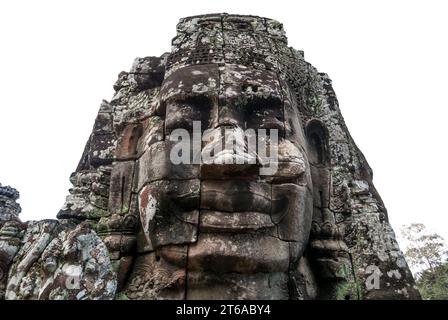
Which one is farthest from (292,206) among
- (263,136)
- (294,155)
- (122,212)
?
(122,212)

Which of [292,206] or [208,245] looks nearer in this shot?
[208,245]

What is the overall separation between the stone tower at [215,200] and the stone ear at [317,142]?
0.01 metres

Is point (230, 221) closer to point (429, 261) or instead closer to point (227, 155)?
point (227, 155)

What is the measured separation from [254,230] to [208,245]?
37 cm

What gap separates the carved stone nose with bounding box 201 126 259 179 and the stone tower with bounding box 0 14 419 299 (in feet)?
0.04

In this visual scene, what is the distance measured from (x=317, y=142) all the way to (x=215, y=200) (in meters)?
1.60

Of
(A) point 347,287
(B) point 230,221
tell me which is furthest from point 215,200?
(A) point 347,287

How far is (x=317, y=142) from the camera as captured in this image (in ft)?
13.5

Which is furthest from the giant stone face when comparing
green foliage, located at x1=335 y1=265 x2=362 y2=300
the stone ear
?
green foliage, located at x1=335 y1=265 x2=362 y2=300

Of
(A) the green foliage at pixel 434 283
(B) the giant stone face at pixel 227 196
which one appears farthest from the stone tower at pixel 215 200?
(A) the green foliage at pixel 434 283

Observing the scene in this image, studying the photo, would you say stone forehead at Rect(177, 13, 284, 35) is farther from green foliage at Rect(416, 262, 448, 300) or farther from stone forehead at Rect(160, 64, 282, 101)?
green foliage at Rect(416, 262, 448, 300)

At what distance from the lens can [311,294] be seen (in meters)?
3.35

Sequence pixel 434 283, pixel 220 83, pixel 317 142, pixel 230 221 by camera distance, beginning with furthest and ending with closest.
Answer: pixel 434 283
pixel 317 142
pixel 220 83
pixel 230 221

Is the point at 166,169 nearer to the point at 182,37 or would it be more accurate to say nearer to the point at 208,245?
the point at 208,245
